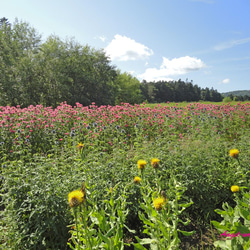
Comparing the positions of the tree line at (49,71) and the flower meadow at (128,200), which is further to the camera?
the tree line at (49,71)

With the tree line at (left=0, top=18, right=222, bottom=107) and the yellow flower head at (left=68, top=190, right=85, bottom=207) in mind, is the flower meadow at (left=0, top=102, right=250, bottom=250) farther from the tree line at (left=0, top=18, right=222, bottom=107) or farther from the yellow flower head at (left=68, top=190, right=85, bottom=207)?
the tree line at (left=0, top=18, right=222, bottom=107)

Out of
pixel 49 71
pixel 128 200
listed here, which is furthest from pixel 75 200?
pixel 49 71

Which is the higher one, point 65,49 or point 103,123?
point 65,49

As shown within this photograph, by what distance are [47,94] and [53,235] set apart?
1389 centimetres

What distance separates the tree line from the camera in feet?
42.9

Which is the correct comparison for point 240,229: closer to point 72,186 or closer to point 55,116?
point 72,186

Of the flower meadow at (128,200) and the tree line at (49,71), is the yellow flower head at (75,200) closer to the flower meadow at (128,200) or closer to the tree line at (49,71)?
the flower meadow at (128,200)

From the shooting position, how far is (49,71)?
49.4 ft

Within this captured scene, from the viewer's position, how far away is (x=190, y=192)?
9.29 feet

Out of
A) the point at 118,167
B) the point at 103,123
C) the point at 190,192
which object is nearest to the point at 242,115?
the point at 103,123

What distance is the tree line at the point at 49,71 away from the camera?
42.9ft

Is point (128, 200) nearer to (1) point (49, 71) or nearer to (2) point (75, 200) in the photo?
(2) point (75, 200)

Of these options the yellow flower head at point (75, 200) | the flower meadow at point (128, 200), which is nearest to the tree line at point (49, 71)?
the flower meadow at point (128, 200)

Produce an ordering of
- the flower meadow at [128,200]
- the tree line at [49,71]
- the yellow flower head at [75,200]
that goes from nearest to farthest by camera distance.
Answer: the yellow flower head at [75,200], the flower meadow at [128,200], the tree line at [49,71]
